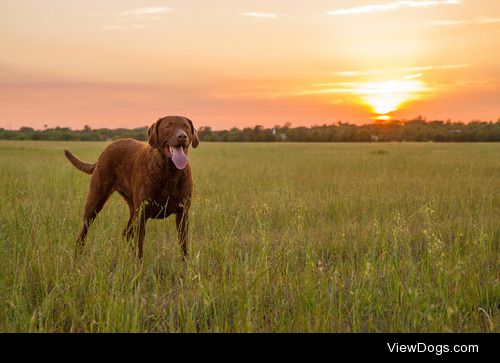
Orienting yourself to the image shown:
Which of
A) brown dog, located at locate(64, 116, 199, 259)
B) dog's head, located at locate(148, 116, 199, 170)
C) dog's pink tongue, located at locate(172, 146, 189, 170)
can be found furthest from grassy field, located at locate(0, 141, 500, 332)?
dog's head, located at locate(148, 116, 199, 170)

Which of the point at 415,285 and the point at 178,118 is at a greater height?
the point at 178,118

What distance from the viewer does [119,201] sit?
382 inches

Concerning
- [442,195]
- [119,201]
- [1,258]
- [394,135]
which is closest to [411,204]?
[442,195]

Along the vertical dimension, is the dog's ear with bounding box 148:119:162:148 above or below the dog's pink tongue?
above

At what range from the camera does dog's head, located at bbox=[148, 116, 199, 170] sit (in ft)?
17.4

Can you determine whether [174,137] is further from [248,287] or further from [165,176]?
[248,287]
